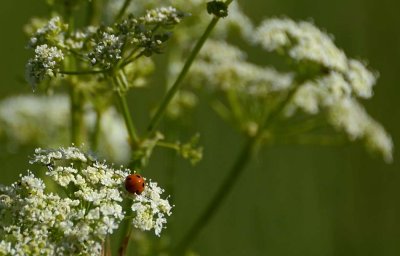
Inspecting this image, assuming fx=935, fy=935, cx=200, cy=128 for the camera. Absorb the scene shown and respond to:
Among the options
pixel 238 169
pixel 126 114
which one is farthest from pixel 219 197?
pixel 126 114

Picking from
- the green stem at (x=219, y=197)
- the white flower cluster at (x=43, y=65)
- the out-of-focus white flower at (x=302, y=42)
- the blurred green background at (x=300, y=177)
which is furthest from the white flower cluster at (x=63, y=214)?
the blurred green background at (x=300, y=177)

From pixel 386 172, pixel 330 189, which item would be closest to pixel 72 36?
pixel 330 189

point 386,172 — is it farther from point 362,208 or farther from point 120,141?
point 120,141

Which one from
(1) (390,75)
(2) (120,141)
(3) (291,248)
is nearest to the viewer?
(2) (120,141)

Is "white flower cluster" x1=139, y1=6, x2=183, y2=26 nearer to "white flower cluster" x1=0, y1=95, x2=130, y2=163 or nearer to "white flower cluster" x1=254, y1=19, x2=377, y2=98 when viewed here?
"white flower cluster" x1=254, y1=19, x2=377, y2=98

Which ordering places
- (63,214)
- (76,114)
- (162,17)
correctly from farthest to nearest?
(76,114), (162,17), (63,214)

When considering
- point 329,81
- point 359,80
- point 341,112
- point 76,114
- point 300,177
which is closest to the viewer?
point 76,114

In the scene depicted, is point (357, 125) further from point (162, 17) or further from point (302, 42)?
point (162, 17)
